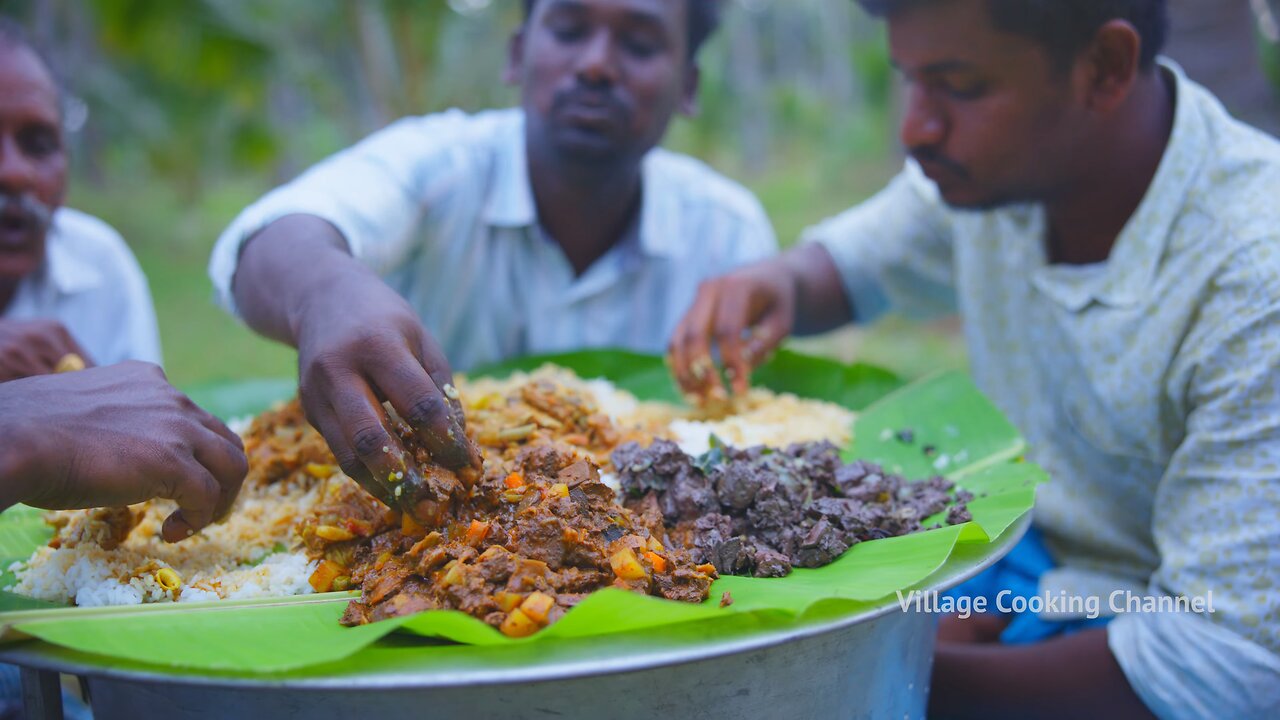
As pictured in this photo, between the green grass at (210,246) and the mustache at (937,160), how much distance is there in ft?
4.84

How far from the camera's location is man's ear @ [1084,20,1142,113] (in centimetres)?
191

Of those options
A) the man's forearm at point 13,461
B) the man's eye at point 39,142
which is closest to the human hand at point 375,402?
the man's forearm at point 13,461

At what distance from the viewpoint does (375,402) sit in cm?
129

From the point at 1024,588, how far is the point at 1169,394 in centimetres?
55

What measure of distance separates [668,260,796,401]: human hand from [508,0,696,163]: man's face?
0.51m

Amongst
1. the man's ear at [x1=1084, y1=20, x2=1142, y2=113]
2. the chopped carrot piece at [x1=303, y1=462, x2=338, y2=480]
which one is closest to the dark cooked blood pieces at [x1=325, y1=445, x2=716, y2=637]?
the chopped carrot piece at [x1=303, y1=462, x2=338, y2=480]

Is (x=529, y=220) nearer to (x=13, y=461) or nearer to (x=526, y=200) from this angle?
(x=526, y=200)

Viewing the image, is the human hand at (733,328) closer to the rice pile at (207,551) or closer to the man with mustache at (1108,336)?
the man with mustache at (1108,336)

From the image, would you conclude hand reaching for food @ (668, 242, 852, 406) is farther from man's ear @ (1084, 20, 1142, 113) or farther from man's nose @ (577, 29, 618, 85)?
man's ear @ (1084, 20, 1142, 113)

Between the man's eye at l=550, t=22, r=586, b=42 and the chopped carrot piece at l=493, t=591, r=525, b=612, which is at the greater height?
the man's eye at l=550, t=22, r=586, b=42

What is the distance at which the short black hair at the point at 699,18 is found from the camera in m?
2.84

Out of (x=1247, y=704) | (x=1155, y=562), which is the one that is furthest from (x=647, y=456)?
(x=1155, y=562)

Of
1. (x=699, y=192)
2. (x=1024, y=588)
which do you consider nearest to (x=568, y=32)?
(x=699, y=192)

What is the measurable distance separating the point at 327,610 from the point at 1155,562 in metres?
1.79
